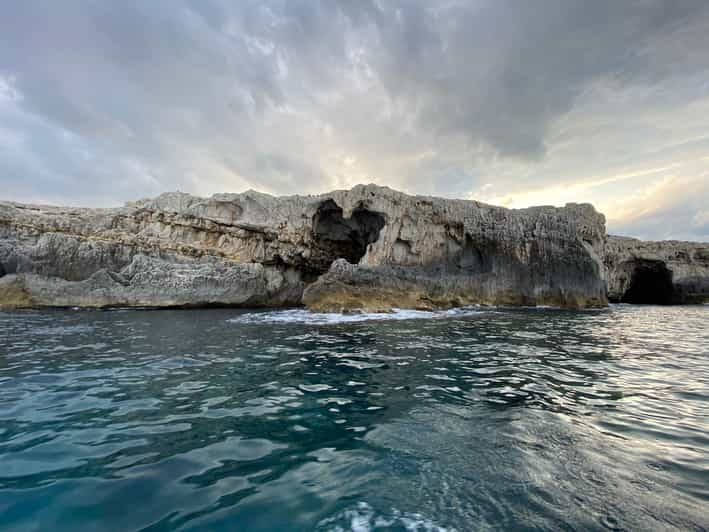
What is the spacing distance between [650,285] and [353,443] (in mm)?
50278

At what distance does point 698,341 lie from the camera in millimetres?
10391

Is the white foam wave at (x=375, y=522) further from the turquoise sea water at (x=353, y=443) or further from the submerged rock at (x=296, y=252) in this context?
the submerged rock at (x=296, y=252)

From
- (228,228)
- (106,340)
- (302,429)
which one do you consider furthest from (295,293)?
(302,429)

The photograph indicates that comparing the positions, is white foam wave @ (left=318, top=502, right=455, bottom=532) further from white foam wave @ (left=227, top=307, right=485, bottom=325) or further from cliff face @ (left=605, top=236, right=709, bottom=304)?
cliff face @ (left=605, top=236, right=709, bottom=304)

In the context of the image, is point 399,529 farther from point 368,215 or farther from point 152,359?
point 368,215

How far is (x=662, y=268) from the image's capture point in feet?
121

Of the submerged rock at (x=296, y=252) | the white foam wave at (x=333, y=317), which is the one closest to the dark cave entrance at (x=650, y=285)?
the submerged rock at (x=296, y=252)

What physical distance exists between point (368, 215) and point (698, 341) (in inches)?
788

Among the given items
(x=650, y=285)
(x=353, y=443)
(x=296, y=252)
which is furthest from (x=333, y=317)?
(x=650, y=285)

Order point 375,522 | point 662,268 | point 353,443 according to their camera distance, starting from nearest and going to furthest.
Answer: point 375,522
point 353,443
point 662,268

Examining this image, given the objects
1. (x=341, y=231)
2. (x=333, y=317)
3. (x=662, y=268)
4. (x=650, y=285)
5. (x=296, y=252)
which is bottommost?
(x=333, y=317)

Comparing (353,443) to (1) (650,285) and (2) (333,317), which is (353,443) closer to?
(2) (333,317)

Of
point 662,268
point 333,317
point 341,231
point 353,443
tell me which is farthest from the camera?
point 662,268

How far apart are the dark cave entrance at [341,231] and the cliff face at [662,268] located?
27.4 metres
